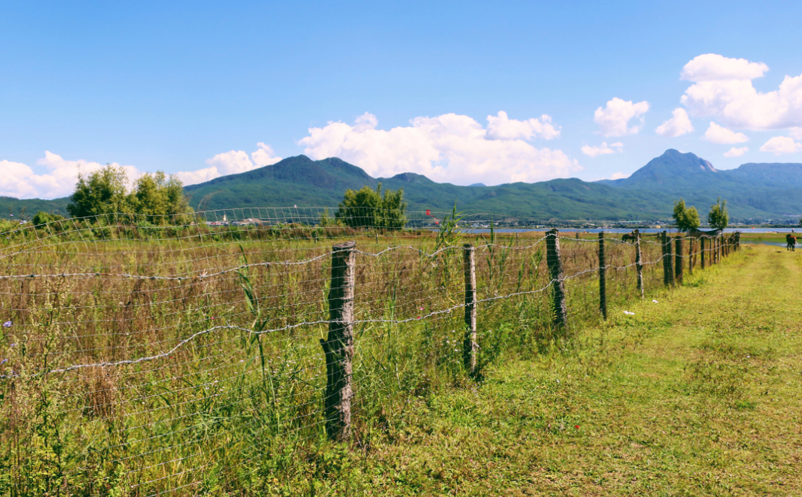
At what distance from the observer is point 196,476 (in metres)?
3.17

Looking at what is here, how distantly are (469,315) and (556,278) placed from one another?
8.82 ft

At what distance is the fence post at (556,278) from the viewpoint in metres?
7.47

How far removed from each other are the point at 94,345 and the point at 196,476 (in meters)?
2.95

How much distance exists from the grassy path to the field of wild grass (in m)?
0.27

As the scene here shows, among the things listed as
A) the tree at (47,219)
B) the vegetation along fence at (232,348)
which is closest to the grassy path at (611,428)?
the vegetation along fence at (232,348)

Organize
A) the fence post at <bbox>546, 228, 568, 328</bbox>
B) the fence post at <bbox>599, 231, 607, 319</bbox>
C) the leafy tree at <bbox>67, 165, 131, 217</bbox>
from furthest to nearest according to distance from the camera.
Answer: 1. the leafy tree at <bbox>67, 165, 131, 217</bbox>
2. the fence post at <bbox>599, 231, 607, 319</bbox>
3. the fence post at <bbox>546, 228, 568, 328</bbox>

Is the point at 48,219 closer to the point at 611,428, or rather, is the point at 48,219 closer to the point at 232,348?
the point at 232,348

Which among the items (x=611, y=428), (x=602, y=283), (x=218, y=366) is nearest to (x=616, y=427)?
(x=611, y=428)

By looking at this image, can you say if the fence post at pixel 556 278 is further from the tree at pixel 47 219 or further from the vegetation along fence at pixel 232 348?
the tree at pixel 47 219

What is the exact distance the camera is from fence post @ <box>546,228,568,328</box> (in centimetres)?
747

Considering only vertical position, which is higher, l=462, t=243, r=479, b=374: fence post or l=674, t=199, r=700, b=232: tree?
l=674, t=199, r=700, b=232: tree

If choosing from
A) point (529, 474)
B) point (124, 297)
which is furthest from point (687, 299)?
point (124, 297)

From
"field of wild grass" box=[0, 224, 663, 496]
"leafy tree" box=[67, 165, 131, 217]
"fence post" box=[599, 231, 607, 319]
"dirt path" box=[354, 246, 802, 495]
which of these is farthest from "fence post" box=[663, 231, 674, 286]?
"leafy tree" box=[67, 165, 131, 217]

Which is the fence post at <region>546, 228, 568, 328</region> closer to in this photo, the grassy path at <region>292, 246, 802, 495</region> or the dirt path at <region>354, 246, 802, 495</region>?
the grassy path at <region>292, 246, 802, 495</region>
